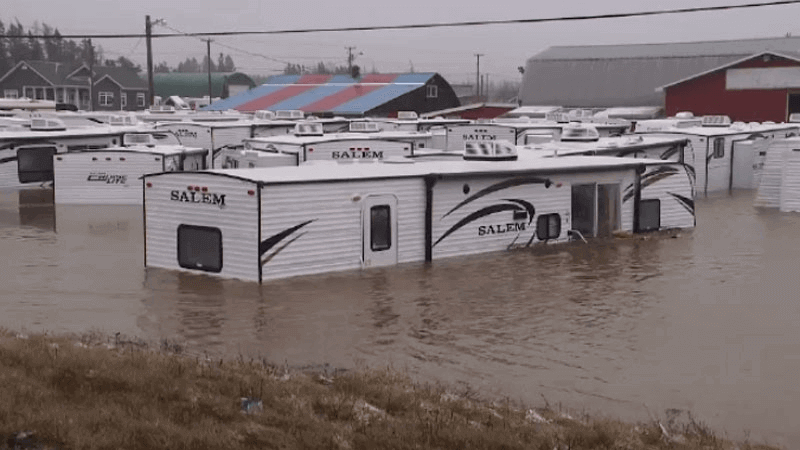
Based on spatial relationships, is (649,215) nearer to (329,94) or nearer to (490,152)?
(490,152)

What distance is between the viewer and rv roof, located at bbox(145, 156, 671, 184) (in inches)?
912

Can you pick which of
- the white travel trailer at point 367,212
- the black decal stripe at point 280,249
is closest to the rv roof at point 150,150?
the white travel trailer at point 367,212

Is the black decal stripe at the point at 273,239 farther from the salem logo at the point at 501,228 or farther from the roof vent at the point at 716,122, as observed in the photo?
the roof vent at the point at 716,122

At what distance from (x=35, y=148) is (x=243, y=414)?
33748 mm

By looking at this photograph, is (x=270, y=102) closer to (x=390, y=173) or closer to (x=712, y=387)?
(x=390, y=173)

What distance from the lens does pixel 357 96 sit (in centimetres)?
8538

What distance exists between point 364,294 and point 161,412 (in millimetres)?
11278

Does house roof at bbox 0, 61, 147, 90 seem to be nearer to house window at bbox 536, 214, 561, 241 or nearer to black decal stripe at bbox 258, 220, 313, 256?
house window at bbox 536, 214, 561, 241

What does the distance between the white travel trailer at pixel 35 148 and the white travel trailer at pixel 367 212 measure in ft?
63.7

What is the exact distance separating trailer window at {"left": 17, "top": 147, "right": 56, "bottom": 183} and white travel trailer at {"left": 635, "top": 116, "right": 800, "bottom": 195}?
24.9 metres

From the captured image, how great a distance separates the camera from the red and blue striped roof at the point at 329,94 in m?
82.7

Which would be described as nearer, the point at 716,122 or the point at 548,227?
the point at 548,227

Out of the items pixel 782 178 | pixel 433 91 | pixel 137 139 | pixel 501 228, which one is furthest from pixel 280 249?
pixel 433 91

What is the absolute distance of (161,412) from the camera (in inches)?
411
